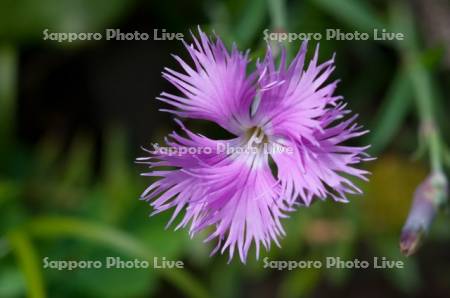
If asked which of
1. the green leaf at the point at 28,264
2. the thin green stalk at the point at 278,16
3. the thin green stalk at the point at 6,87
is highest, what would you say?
the thin green stalk at the point at 6,87

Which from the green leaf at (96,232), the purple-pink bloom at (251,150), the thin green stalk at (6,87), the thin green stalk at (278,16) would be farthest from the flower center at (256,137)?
the thin green stalk at (6,87)

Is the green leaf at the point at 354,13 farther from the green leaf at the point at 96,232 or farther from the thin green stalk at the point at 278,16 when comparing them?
the green leaf at the point at 96,232

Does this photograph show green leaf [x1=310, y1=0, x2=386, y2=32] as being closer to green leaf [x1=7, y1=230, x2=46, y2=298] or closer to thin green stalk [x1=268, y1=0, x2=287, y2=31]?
thin green stalk [x1=268, y1=0, x2=287, y2=31]

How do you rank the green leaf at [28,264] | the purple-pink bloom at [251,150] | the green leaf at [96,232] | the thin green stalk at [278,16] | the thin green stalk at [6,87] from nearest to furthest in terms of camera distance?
1. the purple-pink bloom at [251,150]
2. the thin green stalk at [278,16]
3. the green leaf at [28,264]
4. the green leaf at [96,232]
5. the thin green stalk at [6,87]

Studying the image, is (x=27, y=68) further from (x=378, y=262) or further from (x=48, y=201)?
(x=378, y=262)

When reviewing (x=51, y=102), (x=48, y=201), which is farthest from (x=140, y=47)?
(x=48, y=201)

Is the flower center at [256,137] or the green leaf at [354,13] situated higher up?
the green leaf at [354,13]

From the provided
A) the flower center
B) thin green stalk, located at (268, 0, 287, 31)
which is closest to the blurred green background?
thin green stalk, located at (268, 0, 287, 31)

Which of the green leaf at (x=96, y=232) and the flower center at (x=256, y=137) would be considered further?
the green leaf at (x=96, y=232)
